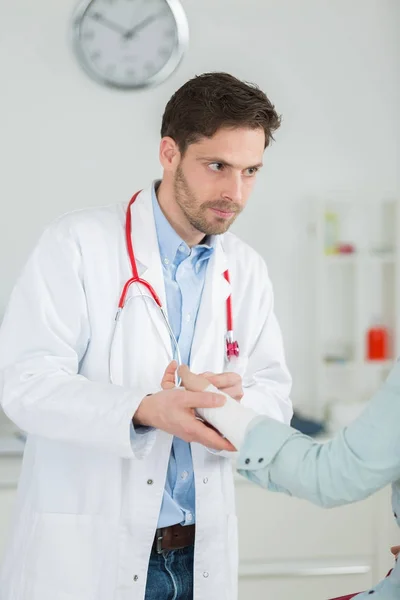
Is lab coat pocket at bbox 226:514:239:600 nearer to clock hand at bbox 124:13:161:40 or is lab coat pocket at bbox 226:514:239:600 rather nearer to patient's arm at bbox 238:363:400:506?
patient's arm at bbox 238:363:400:506

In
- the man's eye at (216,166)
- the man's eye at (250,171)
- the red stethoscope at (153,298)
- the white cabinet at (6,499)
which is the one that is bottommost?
the white cabinet at (6,499)

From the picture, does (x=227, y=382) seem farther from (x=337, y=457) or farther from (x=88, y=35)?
(x=88, y=35)

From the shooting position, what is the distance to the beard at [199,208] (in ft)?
5.71

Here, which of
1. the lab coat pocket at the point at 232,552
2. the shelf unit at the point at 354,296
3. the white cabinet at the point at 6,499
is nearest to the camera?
the lab coat pocket at the point at 232,552

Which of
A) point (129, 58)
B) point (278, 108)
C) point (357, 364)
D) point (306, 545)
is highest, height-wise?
point (129, 58)

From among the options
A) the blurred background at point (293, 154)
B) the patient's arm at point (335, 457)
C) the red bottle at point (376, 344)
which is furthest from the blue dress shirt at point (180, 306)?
the red bottle at point (376, 344)

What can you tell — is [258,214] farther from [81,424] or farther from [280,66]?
[81,424]

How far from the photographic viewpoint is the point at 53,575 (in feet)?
5.33

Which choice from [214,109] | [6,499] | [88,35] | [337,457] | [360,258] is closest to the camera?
[337,457]

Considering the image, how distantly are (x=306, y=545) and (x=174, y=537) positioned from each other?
129 centimetres

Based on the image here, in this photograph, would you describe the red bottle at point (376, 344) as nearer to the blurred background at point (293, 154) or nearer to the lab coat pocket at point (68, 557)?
the blurred background at point (293, 154)

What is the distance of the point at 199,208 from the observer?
1745 mm

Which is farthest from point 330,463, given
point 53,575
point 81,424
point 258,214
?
point 258,214

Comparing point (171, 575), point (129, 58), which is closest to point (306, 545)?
point (171, 575)
